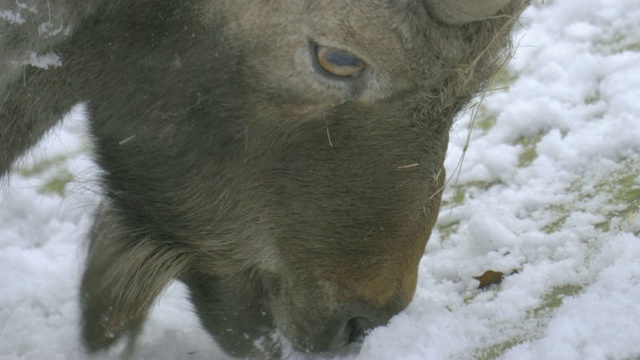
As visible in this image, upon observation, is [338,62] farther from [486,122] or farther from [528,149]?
[486,122]

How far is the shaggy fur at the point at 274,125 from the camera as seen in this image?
309cm

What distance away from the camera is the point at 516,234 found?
168 inches

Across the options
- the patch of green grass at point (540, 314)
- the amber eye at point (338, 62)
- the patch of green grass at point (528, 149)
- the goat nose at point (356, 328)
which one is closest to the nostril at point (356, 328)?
the goat nose at point (356, 328)

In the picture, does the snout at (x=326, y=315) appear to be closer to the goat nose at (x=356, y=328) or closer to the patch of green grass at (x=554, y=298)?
the goat nose at (x=356, y=328)

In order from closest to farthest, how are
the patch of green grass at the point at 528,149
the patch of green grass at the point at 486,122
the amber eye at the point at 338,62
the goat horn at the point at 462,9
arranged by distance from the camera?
the goat horn at the point at 462,9 → the amber eye at the point at 338,62 → the patch of green grass at the point at 528,149 → the patch of green grass at the point at 486,122

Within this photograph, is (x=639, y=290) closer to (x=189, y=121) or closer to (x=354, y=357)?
(x=354, y=357)

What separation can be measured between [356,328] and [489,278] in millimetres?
919

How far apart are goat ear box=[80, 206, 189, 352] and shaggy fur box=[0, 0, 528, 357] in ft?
0.44

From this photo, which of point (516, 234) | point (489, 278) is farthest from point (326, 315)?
point (516, 234)

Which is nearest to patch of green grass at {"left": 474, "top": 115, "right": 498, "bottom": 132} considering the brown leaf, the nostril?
the brown leaf

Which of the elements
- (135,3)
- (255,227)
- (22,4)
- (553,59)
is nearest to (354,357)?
(255,227)

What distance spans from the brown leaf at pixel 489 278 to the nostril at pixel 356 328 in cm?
87

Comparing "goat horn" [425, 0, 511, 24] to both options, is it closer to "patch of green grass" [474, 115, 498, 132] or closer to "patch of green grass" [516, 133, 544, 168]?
"patch of green grass" [516, 133, 544, 168]

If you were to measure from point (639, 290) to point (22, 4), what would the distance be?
2320 millimetres
